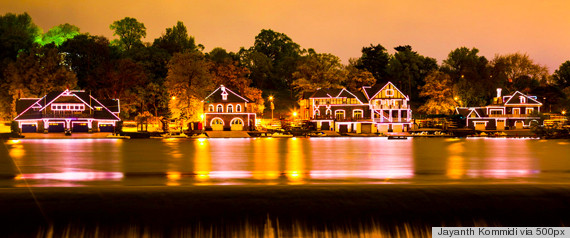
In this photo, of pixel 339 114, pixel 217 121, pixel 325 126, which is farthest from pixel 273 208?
pixel 339 114

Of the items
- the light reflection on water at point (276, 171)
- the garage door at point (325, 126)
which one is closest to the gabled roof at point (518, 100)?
the garage door at point (325, 126)

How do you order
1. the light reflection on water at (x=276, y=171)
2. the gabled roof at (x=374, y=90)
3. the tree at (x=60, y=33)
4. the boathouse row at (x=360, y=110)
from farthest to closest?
the tree at (x=60, y=33)
the gabled roof at (x=374, y=90)
the boathouse row at (x=360, y=110)
the light reflection on water at (x=276, y=171)

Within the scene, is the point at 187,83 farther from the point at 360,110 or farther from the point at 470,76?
the point at 470,76

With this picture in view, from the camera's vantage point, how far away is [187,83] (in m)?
81.1

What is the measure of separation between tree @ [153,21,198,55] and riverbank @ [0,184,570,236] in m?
105

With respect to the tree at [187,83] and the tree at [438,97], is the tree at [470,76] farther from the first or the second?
the tree at [187,83]

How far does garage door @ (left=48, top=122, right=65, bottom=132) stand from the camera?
259 feet

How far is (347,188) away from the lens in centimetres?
1617

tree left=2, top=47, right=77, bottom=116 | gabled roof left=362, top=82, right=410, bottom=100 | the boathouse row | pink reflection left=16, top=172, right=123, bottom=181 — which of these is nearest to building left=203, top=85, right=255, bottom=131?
the boathouse row

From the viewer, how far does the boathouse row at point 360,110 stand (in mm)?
86562

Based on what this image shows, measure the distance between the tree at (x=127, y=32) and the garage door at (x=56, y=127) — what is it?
46.3 meters

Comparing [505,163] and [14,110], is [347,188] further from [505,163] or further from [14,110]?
[14,110]

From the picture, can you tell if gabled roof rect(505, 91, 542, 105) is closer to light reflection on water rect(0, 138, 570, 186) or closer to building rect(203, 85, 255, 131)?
building rect(203, 85, 255, 131)

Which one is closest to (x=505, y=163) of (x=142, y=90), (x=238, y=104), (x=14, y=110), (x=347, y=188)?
(x=347, y=188)
